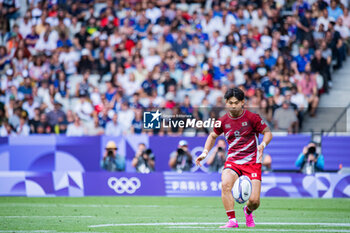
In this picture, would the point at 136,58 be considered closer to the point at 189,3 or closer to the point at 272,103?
the point at 189,3

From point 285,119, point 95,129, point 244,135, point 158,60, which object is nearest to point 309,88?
point 285,119

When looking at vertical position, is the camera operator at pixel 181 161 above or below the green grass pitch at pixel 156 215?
above

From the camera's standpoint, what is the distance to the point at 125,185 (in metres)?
18.5

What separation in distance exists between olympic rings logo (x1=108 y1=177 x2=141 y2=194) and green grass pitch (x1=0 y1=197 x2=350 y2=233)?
881 mm

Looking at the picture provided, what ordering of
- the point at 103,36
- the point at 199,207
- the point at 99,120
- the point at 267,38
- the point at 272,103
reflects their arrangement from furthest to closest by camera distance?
the point at 103,36 → the point at 267,38 → the point at 99,120 → the point at 272,103 → the point at 199,207

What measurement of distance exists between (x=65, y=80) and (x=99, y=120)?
289 centimetres

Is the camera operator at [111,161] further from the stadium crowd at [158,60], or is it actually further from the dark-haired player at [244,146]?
the dark-haired player at [244,146]

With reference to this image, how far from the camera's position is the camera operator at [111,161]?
1939cm

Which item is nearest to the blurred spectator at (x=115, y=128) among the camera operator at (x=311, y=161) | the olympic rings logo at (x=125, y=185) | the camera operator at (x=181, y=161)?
the camera operator at (x=181, y=161)

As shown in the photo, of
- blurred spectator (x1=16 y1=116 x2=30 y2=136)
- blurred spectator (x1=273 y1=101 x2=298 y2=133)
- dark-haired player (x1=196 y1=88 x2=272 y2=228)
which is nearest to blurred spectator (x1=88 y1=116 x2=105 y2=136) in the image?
blurred spectator (x1=16 y1=116 x2=30 y2=136)

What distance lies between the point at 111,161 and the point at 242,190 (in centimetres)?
971

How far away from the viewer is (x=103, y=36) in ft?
78.7

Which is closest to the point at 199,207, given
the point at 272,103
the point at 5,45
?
the point at 272,103

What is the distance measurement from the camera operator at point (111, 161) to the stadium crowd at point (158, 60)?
893mm
